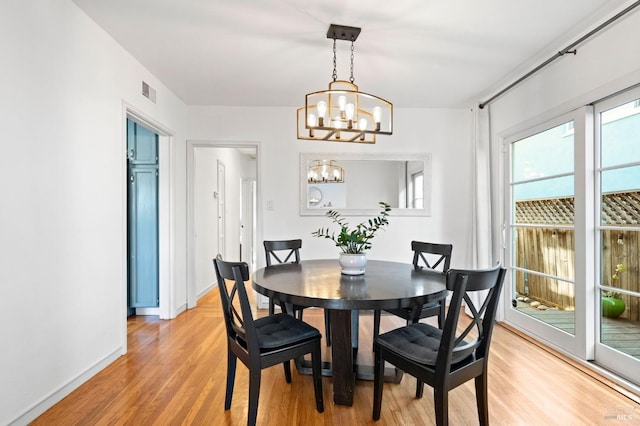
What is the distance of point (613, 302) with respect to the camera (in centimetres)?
252

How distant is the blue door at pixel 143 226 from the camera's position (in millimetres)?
3910

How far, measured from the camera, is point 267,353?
1.81 metres

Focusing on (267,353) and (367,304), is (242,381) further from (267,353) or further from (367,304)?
(367,304)

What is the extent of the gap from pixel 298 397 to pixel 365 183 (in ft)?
9.17

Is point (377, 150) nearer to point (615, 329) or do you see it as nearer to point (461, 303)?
point (615, 329)

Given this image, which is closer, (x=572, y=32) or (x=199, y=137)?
(x=572, y=32)

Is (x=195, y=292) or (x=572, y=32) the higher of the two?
(x=572, y=32)

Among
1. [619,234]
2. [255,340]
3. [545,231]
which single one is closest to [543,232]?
[545,231]

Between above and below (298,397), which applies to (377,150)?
above

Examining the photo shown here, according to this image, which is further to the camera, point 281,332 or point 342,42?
point 342,42

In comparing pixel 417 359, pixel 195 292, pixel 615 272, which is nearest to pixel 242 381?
pixel 417 359

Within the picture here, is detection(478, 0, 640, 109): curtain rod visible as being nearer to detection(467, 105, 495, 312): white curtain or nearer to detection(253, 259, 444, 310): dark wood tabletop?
detection(467, 105, 495, 312): white curtain

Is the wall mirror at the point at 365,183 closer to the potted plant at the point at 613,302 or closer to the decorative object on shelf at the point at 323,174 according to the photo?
the decorative object on shelf at the point at 323,174

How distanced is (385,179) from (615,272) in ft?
8.08
